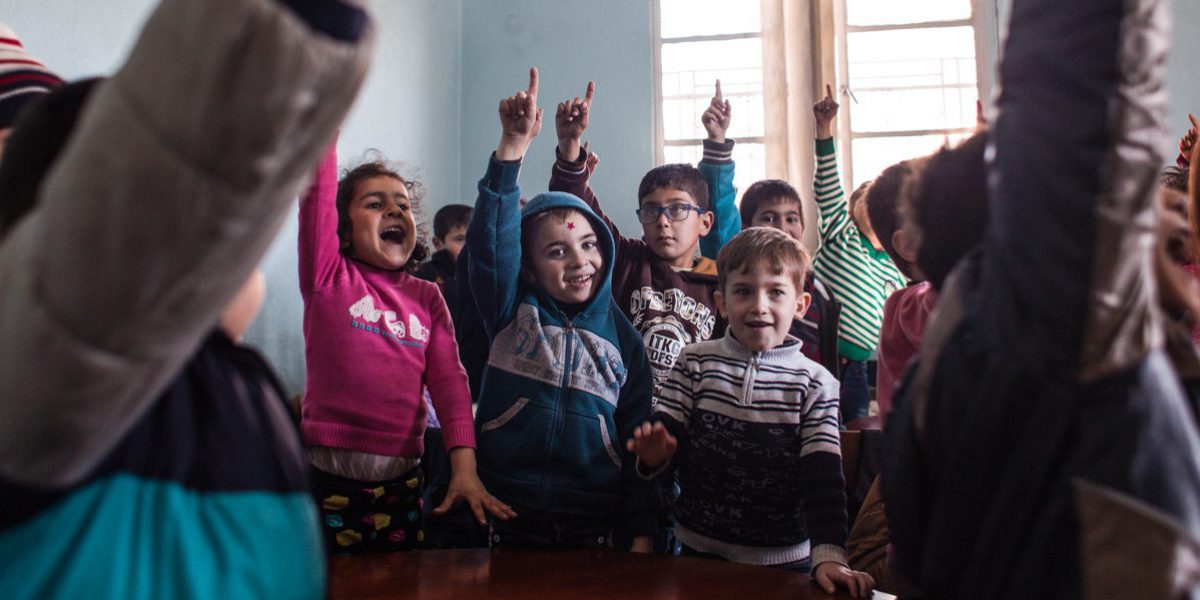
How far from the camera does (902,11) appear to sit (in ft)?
17.2

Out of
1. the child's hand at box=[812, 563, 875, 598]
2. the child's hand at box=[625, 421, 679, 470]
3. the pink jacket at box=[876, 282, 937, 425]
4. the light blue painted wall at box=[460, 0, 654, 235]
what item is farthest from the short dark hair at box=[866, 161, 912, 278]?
the light blue painted wall at box=[460, 0, 654, 235]

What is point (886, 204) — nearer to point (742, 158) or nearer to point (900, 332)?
point (900, 332)

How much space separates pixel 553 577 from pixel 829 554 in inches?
20.5

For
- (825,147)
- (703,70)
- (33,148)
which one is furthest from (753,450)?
(703,70)

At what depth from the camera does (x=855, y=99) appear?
523 cm

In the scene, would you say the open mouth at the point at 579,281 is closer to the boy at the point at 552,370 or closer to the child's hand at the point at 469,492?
the boy at the point at 552,370

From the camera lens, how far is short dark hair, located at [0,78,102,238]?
554 millimetres

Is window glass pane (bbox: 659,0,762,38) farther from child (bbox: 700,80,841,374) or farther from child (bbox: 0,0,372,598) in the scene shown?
child (bbox: 0,0,372,598)

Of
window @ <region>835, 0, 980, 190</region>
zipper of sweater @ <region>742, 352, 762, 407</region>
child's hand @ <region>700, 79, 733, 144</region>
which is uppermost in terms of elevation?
window @ <region>835, 0, 980, 190</region>

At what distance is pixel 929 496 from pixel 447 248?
342 centimetres

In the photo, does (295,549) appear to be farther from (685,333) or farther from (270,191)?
(685,333)

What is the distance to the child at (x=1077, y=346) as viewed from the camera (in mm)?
620

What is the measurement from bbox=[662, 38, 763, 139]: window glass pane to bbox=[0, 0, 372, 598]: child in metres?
4.92

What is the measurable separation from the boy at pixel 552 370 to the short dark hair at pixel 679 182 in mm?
683
